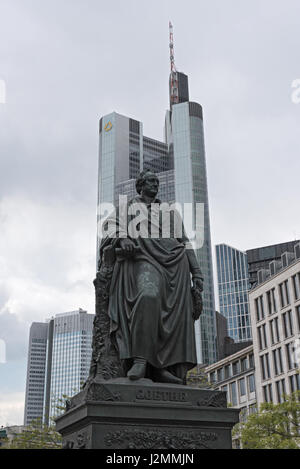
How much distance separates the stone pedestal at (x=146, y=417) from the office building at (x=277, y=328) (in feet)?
189

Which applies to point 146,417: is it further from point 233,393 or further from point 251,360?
point 233,393

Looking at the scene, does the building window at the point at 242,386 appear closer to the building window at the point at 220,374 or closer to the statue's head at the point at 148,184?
the building window at the point at 220,374

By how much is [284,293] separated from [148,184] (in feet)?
198

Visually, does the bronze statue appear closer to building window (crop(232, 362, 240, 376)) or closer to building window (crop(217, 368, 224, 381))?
building window (crop(232, 362, 240, 376))

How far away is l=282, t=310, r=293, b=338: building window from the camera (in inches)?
2586

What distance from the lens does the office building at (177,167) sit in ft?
433

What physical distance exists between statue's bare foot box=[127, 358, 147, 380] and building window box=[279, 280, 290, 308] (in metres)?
60.8

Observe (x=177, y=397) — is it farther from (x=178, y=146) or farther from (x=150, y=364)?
(x=178, y=146)

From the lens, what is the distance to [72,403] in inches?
314

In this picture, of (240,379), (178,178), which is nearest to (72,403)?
(240,379)

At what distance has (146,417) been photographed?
282 inches

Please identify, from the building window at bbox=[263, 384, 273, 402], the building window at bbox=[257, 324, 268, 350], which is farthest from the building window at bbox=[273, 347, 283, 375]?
the building window at bbox=[257, 324, 268, 350]
